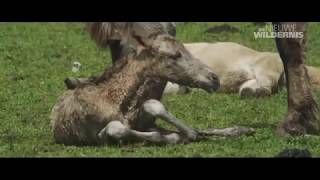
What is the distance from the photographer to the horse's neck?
10.3m

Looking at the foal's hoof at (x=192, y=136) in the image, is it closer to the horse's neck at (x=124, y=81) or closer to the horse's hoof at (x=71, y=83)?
the horse's neck at (x=124, y=81)

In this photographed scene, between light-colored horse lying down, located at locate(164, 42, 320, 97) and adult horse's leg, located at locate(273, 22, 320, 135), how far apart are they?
2.43 metres

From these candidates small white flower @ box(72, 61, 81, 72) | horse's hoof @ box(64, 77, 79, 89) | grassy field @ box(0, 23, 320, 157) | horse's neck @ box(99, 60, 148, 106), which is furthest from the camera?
small white flower @ box(72, 61, 81, 72)

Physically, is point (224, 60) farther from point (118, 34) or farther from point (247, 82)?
point (118, 34)

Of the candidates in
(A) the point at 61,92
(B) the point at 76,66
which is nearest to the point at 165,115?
(A) the point at 61,92

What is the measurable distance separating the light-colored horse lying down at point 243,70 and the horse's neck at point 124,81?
9.19 ft

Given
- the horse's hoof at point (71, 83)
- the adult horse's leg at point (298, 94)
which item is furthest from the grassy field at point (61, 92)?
A: the horse's hoof at point (71, 83)

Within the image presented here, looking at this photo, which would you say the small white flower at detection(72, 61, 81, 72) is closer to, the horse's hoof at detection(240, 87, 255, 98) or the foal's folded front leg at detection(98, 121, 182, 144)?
the horse's hoof at detection(240, 87, 255, 98)

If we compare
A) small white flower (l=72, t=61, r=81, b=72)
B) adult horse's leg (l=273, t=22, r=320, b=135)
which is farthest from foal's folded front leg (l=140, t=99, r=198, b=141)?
small white flower (l=72, t=61, r=81, b=72)

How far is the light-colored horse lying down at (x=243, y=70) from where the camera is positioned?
13172 mm
